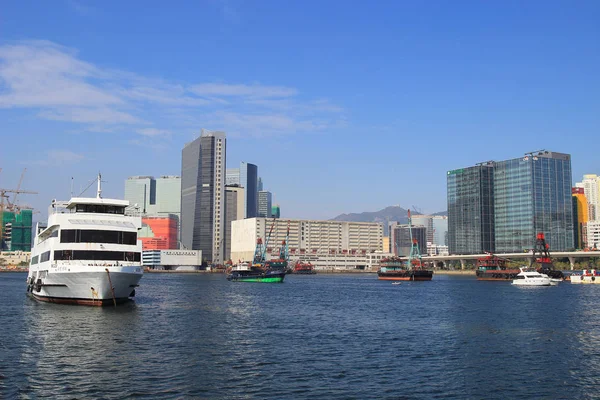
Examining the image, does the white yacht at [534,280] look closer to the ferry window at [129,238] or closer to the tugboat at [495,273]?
the tugboat at [495,273]

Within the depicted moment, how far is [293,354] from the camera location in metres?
40.6

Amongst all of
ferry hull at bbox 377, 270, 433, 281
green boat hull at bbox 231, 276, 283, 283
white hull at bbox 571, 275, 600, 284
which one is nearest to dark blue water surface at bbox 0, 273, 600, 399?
white hull at bbox 571, 275, 600, 284

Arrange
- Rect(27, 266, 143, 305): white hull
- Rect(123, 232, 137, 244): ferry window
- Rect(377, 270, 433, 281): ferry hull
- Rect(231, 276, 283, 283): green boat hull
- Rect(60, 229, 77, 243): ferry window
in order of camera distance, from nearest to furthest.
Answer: Rect(27, 266, 143, 305): white hull → Rect(60, 229, 77, 243): ferry window → Rect(123, 232, 137, 244): ferry window → Rect(231, 276, 283, 283): green boat hull → Rect(377, 270, 433, 281): ferry hull

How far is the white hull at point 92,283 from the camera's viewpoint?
205 feet

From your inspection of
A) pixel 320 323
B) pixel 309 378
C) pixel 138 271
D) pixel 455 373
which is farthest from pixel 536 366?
pixel 138 271

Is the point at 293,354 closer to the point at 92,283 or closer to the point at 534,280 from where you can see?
the point at 92,283

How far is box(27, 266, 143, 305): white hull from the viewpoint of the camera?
205ft

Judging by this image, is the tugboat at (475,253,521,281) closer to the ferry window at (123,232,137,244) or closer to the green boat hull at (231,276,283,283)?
the green boat hull at (231,276,283,283)

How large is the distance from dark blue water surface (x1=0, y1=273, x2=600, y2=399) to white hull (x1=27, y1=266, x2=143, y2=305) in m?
1.63

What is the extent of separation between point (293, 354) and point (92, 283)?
102 feet

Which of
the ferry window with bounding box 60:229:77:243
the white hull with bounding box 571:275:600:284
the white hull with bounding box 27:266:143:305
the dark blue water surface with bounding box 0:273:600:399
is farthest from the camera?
the white hull with bounding box 571:275:600:284

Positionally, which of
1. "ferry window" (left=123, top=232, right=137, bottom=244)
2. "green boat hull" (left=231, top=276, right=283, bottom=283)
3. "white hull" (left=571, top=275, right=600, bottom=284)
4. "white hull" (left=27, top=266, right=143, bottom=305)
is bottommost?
"green boat hull" (left=231, top=276, right=283, bottom=283)

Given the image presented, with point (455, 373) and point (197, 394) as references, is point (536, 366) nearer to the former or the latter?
point (455, 373)

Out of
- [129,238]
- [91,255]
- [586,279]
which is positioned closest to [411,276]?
[586,279]
